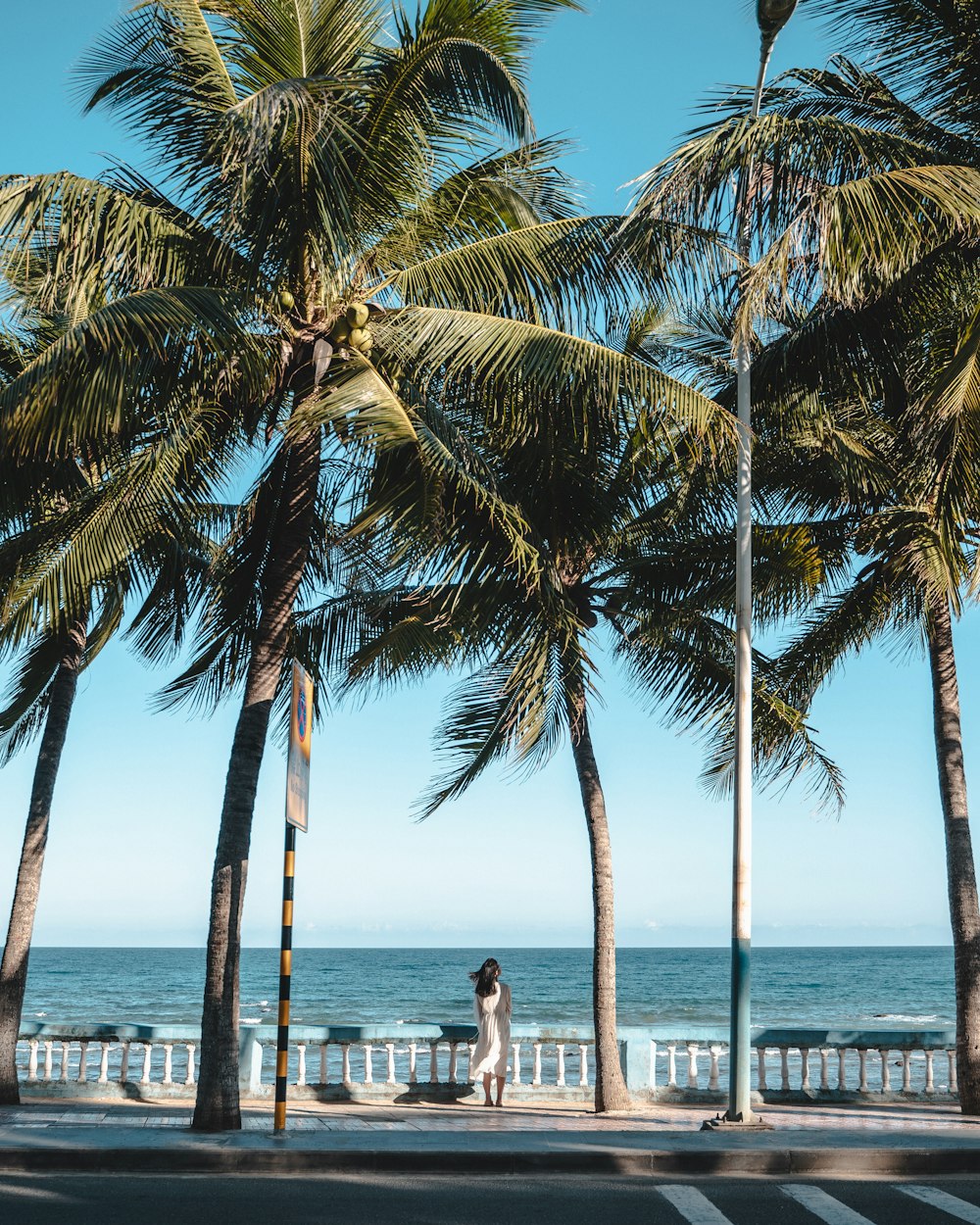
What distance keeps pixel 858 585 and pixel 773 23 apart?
6.43 meters

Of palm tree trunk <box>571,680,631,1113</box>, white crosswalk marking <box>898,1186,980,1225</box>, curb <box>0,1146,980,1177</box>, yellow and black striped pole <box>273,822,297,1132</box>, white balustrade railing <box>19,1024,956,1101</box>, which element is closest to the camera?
white crosswalk marking <box>898,1186,980,1225</box>

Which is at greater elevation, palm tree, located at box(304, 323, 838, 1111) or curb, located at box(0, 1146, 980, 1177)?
palm tree, located at box(304, 323, 838, 1111)

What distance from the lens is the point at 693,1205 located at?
7801 mm

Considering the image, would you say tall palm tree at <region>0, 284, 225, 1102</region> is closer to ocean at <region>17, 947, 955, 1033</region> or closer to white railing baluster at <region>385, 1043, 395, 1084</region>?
white railing baluster at <region>385, 1043, 395, 1084</region>

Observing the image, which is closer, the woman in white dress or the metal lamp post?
the metal lamp post

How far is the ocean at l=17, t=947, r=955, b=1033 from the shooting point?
49.0 metres

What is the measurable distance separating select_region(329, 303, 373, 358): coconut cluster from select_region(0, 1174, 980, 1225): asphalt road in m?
6.79

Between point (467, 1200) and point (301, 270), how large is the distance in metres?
7.73

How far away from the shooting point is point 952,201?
408 inches

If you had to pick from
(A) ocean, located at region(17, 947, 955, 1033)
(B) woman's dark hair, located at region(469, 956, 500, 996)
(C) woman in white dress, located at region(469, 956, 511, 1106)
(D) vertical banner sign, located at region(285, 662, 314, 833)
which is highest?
(D) vertical banner sign, located at region(285, 662, 314, 833)

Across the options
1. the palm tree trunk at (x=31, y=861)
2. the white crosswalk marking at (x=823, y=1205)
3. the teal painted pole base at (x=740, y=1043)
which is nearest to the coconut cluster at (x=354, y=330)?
the palm tree trunk at (x=31, y=861)

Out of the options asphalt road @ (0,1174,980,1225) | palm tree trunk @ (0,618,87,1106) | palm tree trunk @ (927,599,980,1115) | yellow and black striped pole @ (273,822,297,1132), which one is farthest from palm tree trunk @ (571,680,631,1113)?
palm tree trunk @ (0,618,87,1106)

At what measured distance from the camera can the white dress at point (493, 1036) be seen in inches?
527

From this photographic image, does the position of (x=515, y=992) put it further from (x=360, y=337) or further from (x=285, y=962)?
(x=360, y=337)
